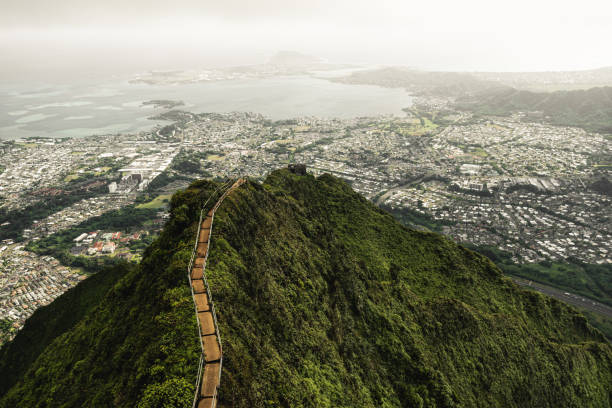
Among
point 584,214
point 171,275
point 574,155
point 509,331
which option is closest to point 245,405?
point 171,275

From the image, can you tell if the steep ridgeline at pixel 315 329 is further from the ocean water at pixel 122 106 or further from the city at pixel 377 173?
the ocean water at pixel 122 106

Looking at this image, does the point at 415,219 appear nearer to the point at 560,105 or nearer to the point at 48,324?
the point at 48,324

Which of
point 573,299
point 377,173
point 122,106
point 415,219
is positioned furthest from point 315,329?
point 122,106

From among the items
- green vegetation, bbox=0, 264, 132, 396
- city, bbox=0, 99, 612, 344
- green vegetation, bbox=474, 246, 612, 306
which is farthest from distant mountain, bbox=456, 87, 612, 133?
green vegetation, bbox=0, 264, 132, 396

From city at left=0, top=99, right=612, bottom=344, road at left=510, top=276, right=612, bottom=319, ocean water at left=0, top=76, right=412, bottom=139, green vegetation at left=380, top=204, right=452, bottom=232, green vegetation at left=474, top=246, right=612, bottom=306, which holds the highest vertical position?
ocean water at left=0, top=76, right=412, bottom=139

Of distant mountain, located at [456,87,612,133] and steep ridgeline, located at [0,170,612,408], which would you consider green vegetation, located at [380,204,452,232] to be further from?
distant mountain, located at [456,87,612,133]

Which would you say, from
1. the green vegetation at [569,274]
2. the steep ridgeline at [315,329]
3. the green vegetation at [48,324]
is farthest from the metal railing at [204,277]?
the green vegetation at [569,274]
